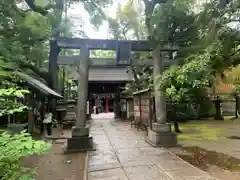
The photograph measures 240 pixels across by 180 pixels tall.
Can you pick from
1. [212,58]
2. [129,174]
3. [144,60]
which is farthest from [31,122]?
[212,58]

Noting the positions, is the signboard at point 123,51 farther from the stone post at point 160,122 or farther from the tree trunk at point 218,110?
the tree trunk at point 218,110

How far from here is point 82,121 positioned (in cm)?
872

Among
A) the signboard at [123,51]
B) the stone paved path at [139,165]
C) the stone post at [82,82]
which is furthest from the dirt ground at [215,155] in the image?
the signboard at [123,51]

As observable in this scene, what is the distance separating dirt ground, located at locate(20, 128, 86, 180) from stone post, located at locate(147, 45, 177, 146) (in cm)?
284

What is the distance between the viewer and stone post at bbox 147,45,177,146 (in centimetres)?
867

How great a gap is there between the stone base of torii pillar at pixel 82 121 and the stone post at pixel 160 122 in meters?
2.44

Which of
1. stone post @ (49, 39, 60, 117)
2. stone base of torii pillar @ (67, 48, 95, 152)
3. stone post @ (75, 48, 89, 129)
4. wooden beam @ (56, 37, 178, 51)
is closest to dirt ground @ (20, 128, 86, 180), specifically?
stone base of torii pillar @ (67, 48, 95, 152)

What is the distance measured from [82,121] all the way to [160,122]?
9.86 ft

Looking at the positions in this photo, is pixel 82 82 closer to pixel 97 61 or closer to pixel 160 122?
pixel 97 61

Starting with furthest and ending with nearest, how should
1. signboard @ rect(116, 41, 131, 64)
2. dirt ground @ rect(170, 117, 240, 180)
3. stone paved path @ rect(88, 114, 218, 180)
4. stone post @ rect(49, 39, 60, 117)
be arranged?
1. stone post @ rect(49, 39, 60, 117)
2. signboard @ rect(116, 41, 131, 64)
3. dirt ground @ rect(170, 117, 240, 180)
4. stone paved path @ rect(88, 114, 218, 180)

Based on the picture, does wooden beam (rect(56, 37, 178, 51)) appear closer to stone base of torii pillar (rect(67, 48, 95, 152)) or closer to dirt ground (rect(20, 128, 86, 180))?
stone base of torii pillar (rect(67, 48, 95, 152))

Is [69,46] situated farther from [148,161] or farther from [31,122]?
[148,161]

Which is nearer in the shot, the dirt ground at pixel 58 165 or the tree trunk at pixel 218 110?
the dirt ground at pixel 58 165

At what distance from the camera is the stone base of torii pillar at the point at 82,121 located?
27.4 ft
